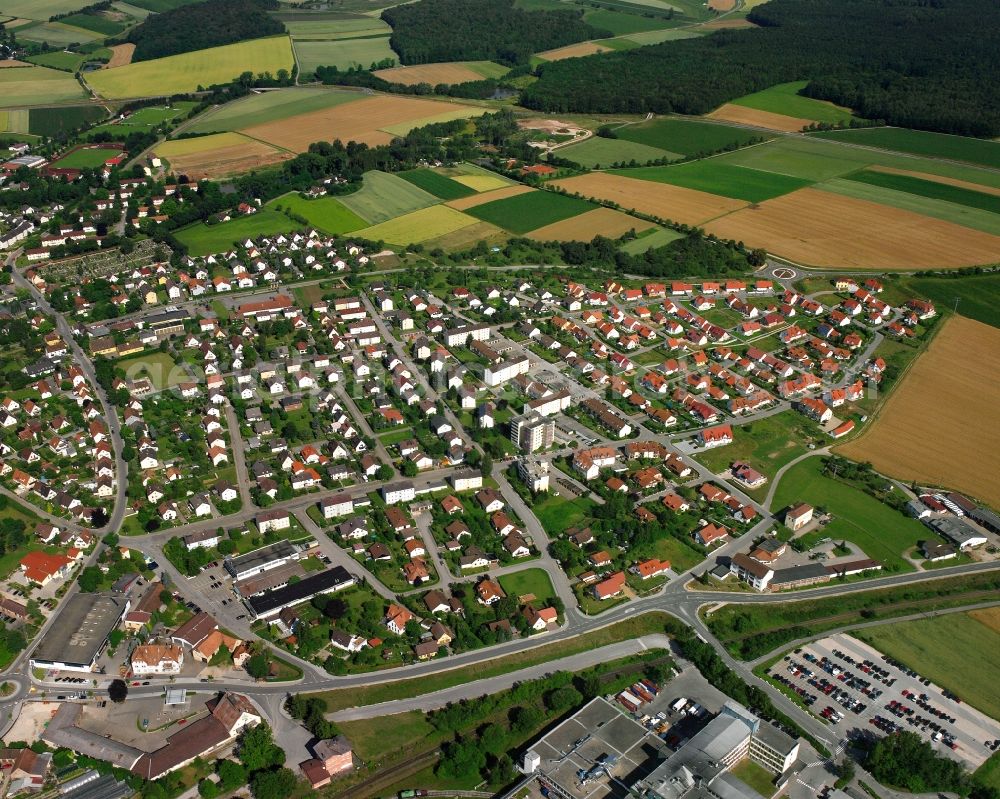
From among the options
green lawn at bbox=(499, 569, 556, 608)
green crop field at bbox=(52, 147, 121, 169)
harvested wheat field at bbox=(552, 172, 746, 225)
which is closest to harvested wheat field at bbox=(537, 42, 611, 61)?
harvested wheat field at bbox=(552, 172, 746, 225)

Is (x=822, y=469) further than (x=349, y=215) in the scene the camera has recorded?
No

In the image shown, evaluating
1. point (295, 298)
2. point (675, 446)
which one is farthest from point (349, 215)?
point (675, 446)

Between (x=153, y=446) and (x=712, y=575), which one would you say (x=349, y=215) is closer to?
(x=153, y=446)

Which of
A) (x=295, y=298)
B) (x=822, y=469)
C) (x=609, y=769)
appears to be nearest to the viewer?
(x=609, y=769)

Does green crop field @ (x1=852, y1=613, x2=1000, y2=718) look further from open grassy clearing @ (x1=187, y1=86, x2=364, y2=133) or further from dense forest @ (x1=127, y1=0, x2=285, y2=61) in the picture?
dense forest @ (x1=127, y1=0, x2=285, y2=61)

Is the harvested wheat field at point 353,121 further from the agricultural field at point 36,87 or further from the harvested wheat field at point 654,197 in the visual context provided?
the agricultural field at point 36,87

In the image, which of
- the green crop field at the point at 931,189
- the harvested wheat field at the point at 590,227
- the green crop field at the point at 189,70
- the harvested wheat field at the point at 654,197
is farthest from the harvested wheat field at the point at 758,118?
the green crop field at the point at 189,70

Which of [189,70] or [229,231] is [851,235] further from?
[189,70]
